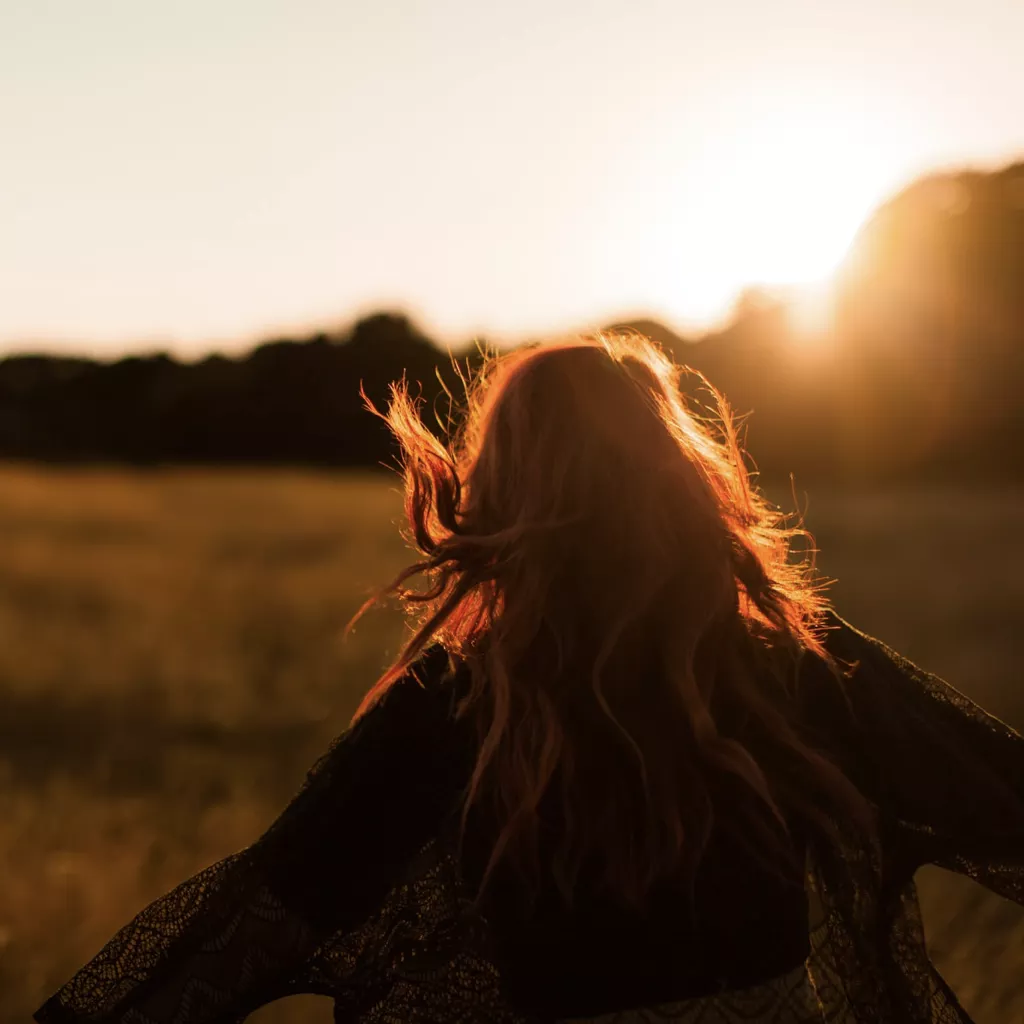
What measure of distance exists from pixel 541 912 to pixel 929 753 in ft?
2.14

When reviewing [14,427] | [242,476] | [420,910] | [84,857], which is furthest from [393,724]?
[14,427]

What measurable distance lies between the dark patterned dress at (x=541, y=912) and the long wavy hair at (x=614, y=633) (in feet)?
0.18

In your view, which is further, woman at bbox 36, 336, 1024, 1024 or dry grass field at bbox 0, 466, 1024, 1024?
dry grass field at bbox 0, 466, 1024, 1024

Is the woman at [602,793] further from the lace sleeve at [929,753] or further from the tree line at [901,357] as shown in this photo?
the tree line at [901,357]

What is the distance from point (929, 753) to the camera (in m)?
1.87

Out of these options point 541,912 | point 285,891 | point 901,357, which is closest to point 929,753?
point 541,912

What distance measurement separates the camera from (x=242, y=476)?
33.3 m

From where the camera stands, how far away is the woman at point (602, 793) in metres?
1.62

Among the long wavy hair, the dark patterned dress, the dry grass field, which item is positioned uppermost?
the long wavy hair

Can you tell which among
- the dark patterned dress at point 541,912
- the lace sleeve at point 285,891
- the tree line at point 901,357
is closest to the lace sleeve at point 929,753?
the dark patterned dress at point 541,912

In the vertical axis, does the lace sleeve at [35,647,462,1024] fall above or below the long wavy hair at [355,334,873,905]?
below

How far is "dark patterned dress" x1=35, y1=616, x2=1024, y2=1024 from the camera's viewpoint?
161 cm

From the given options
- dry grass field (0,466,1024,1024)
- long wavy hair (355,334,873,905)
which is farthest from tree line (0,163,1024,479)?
long wavy hair (355,334,873,905)

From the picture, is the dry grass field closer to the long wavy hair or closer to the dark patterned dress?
the long wavy hair
